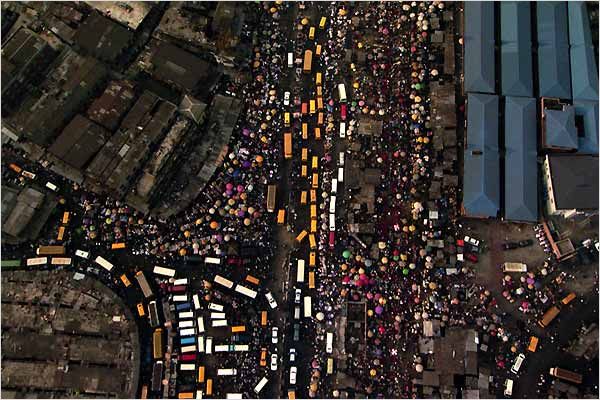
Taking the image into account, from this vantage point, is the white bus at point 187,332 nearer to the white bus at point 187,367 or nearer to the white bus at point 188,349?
the white bus at point 188,349

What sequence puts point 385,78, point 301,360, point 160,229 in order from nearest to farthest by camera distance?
point 301,360
point 160,229
point 385,78

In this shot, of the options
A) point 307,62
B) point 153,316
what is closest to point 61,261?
point 153,316

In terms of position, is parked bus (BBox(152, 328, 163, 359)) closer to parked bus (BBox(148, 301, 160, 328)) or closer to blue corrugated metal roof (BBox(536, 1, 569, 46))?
parked bus (BBox(148, 301, 160, 328))

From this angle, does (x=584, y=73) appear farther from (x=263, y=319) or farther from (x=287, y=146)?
(x=263, y=319)

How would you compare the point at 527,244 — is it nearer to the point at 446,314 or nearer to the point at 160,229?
the point at 446,314

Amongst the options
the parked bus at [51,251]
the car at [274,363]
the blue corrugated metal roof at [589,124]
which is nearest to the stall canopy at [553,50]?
the blue corrugated metal roof at [589,124]

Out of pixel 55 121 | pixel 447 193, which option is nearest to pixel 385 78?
pixel 447 193

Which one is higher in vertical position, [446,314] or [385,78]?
[385,78]

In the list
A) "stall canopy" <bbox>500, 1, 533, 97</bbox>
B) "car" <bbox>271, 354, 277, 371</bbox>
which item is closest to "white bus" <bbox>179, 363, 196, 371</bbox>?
"car" <bbox>271, 354, 277, 371</bbox>
